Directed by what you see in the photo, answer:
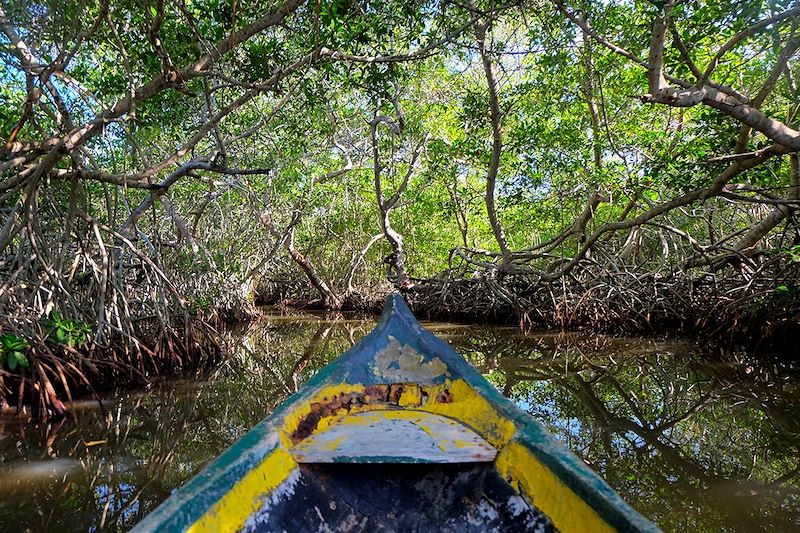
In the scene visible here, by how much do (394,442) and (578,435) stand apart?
5.40 feet

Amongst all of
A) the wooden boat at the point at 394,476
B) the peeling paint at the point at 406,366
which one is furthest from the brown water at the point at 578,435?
the peeling paint at the point at 406,366

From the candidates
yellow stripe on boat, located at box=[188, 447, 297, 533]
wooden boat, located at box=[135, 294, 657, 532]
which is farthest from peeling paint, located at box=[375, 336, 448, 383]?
yellow stripe on boat, located at box=[188, 447, 297, 533]

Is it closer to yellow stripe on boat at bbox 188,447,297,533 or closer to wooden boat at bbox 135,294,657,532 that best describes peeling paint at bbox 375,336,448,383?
wooden boat at bbox 135,294,657,532

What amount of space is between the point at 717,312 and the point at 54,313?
642 cm

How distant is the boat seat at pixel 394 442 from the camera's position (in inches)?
68.9

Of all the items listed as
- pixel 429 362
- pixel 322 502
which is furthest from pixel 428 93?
pixel 322 502

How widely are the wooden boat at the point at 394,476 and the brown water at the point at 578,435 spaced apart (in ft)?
2.59

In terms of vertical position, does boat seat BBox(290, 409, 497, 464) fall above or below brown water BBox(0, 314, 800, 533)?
above

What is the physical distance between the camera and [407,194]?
41.9ft

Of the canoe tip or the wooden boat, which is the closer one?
the wooden boat

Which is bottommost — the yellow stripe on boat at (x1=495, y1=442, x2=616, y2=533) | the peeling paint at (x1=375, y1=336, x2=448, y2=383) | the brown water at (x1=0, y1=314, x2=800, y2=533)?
the brown water at (x1=0, y1=314, x2=800, y2=533)

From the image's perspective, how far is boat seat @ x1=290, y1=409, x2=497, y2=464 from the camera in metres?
1.75

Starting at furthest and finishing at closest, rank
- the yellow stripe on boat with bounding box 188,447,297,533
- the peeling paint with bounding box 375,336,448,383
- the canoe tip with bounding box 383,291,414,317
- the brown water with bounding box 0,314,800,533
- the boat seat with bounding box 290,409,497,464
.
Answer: the canoe tip with bounding box 383,291,414,317 < the peeling paint with bounding box 375,336,448,383 < the brown water with bounding box 0,314,800,533 < the boat seat with bounding box 290,409,497,464 < the yellow stripe on boat with bounding box 188,447,297,533

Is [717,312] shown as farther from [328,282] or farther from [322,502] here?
[328,282]
